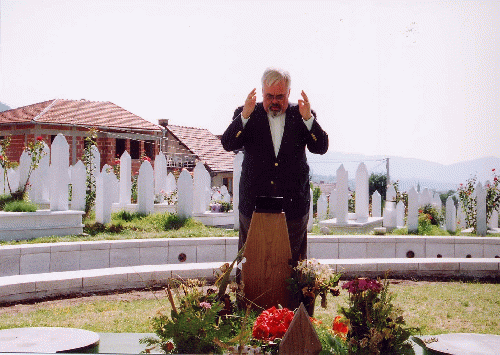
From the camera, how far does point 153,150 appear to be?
17016mm

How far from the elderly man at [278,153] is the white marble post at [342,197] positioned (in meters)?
4.77

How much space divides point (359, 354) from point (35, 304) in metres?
2.90

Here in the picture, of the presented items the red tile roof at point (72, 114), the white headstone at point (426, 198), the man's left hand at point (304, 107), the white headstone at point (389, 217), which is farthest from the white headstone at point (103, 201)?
the white headstone at point (426, 198)

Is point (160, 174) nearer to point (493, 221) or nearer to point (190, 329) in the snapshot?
point (493, 221)

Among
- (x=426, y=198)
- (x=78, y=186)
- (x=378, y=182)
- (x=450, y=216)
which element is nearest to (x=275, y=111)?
(x=78, y=186)

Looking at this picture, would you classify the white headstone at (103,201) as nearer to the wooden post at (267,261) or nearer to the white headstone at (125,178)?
the white headstone at (125,178)

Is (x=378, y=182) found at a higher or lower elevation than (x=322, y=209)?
higher

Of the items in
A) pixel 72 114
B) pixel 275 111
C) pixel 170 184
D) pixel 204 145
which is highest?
pixel 204 145

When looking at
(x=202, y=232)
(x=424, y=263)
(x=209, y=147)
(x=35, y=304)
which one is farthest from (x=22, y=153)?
(x=209, y=147)

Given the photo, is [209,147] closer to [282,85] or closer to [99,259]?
[99,259]

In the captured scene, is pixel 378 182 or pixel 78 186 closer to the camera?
pixel 78 186

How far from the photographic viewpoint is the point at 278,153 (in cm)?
302

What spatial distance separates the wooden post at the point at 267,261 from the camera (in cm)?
270

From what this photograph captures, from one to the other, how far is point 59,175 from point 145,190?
1.43 meters
